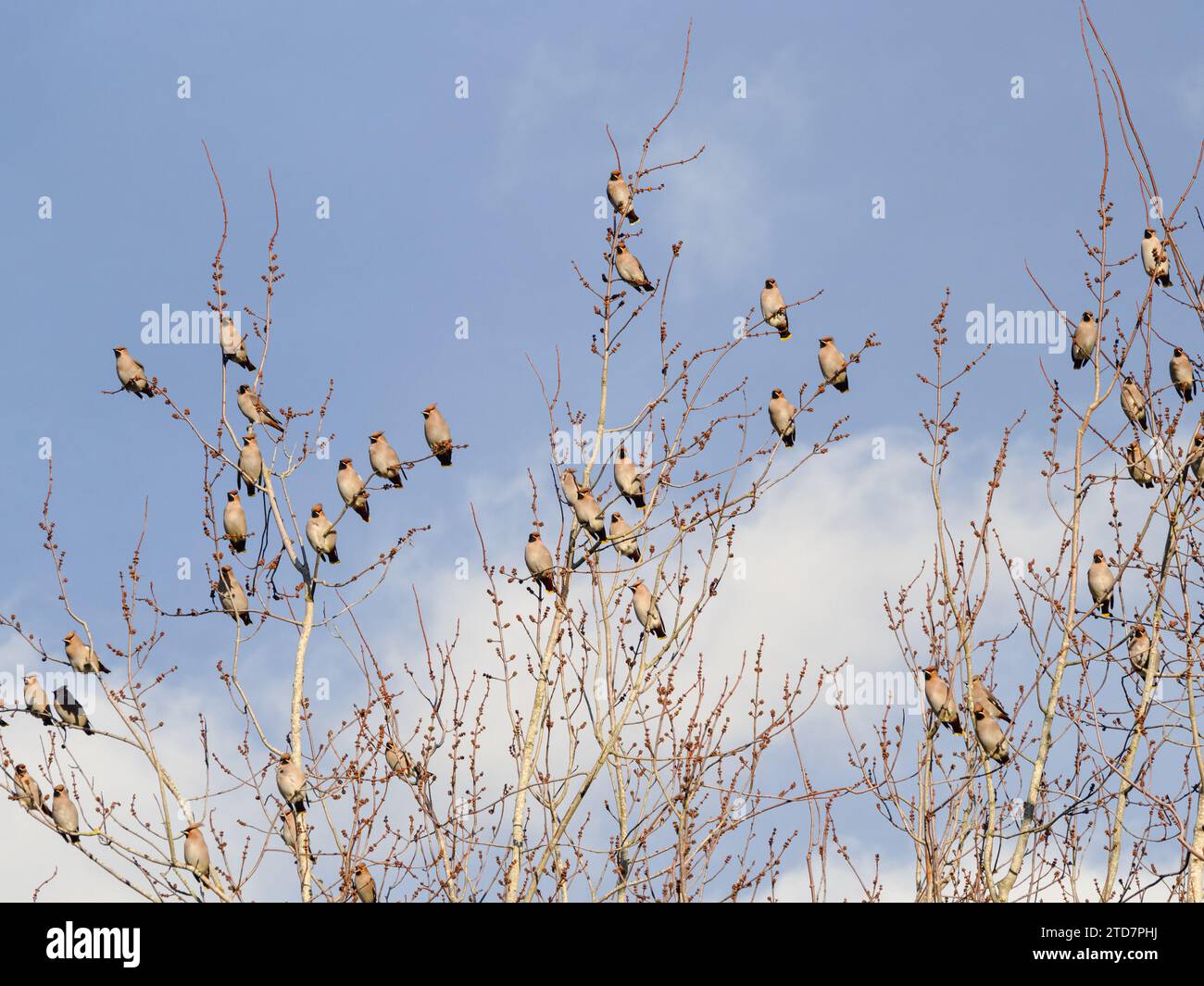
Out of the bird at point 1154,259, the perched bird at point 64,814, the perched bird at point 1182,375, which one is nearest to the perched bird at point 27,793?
the perched bird at point 64,814

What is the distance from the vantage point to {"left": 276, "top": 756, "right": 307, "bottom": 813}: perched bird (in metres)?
8.45

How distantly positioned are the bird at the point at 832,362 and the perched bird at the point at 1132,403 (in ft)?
8.82

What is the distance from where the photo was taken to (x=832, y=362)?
12.2 meters

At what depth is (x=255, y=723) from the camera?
28.0 feet

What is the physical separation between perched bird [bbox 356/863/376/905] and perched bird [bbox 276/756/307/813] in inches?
22.2

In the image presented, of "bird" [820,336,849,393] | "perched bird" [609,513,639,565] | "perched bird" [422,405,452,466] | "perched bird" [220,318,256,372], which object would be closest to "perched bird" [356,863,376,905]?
"perched bird" [609,513,639,565]

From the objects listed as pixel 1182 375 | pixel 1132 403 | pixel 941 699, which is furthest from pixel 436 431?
pixel 1182 375

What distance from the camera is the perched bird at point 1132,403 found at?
874cm

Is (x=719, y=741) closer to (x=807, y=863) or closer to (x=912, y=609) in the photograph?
(x=807, y=863)
